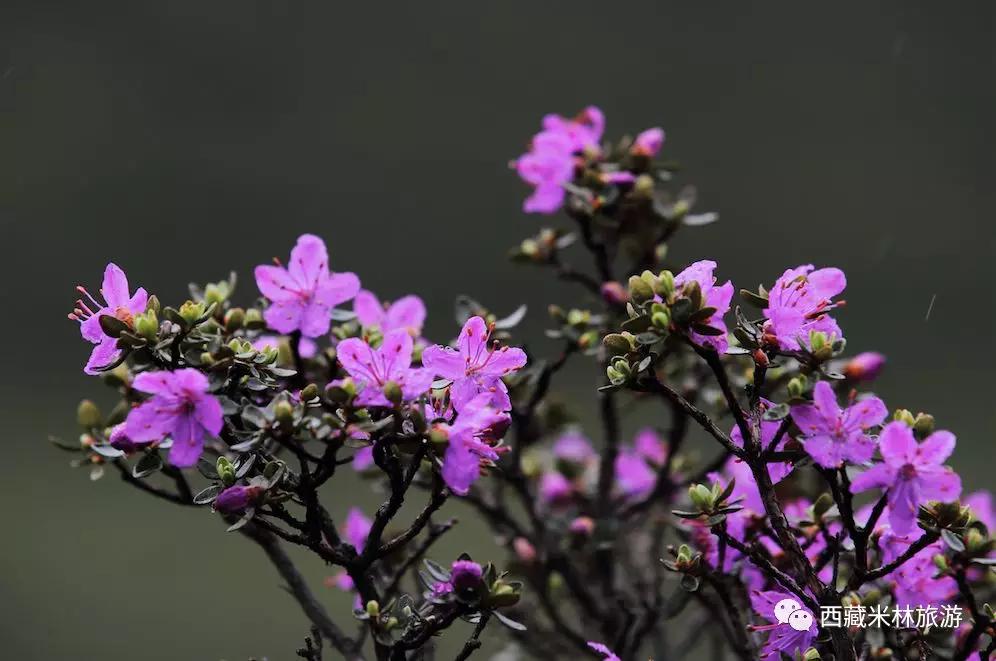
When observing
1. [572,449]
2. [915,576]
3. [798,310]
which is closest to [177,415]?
[798,310]

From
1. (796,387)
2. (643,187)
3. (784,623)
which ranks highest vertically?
(643,187)

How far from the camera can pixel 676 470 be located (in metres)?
0.99

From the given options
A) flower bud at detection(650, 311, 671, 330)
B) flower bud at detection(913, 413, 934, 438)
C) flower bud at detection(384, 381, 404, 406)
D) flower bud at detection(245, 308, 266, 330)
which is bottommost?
flower bud at detection(913, 413, 934, 438)

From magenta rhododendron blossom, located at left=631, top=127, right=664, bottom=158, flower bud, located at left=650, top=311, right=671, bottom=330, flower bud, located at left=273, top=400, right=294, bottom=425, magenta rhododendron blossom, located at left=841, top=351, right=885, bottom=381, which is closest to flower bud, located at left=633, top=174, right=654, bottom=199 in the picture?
magenta rhododendron blossom, located at left=631, top=127, right=664, bottom=158

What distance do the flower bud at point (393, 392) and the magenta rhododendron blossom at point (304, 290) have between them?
0.14m

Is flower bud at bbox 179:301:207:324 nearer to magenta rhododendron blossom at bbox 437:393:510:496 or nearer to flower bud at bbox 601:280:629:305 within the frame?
magenta rhododendron blossom at bbox 437:393:510:496

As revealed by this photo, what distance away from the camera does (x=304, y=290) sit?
0.71m

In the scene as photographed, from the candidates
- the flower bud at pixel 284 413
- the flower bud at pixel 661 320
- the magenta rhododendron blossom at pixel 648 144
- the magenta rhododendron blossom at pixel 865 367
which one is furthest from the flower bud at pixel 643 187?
the flower bud at pixel 284 413

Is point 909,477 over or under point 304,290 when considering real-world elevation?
under

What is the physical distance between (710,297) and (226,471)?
0.29m

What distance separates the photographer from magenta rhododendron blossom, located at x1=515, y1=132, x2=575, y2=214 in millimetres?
895

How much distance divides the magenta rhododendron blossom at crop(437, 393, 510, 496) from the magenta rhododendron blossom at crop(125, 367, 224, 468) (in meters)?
0.13

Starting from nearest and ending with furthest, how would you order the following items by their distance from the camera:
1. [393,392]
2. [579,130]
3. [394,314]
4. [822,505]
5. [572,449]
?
[393,392], [822,505], [394,314], [579,130], [572,449]

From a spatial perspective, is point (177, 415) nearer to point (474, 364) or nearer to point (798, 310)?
point (474, 364)
